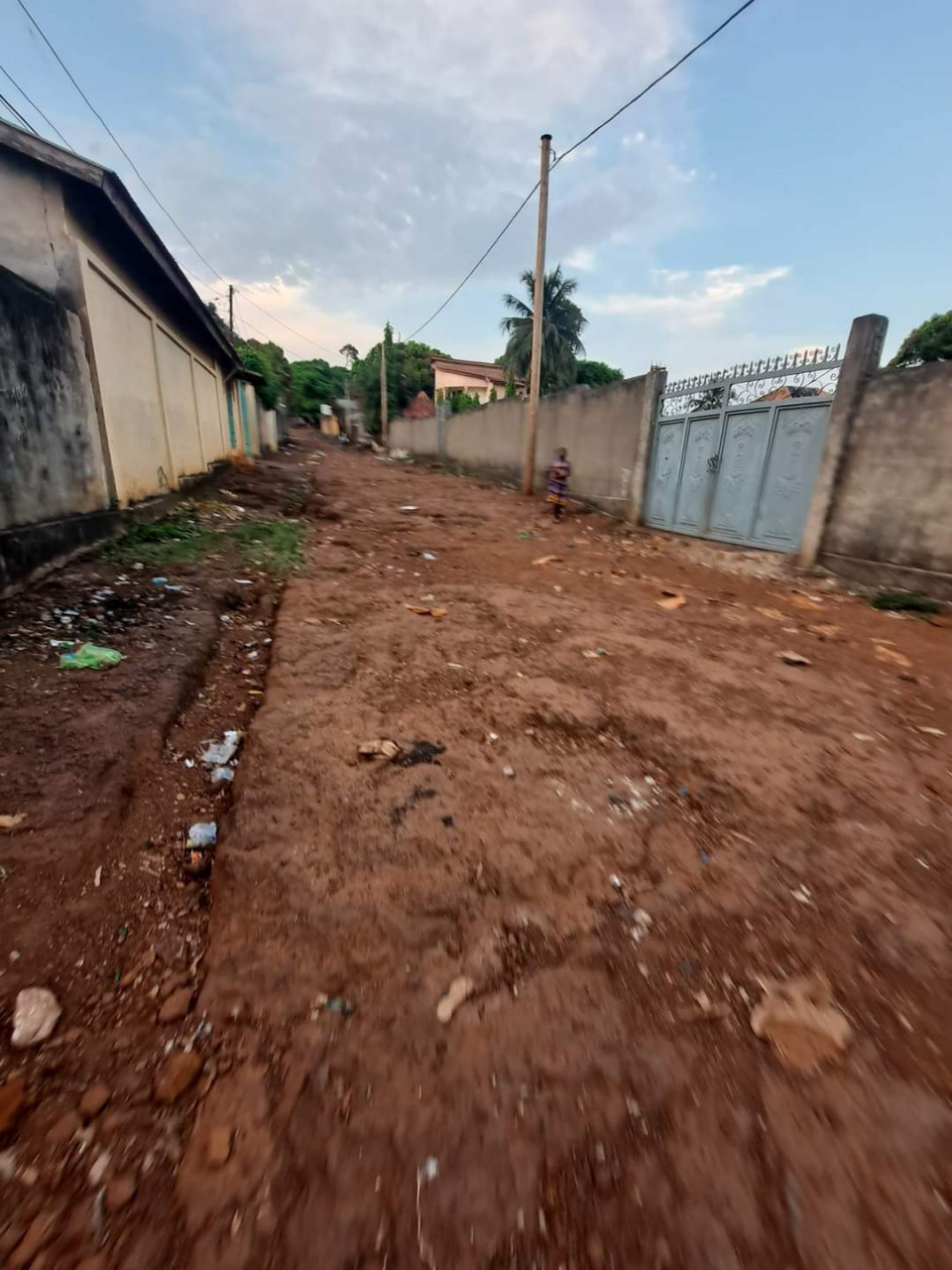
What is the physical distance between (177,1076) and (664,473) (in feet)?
26.1

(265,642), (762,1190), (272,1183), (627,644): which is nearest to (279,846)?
(272,1183)

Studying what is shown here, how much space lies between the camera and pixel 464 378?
30844 mm

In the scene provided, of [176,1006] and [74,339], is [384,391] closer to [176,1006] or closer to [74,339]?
[74,339]

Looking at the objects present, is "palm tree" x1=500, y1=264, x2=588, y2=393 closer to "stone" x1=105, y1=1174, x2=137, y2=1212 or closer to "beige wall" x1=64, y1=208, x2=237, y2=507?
"beige wall" x1=64, y1=208, x2=237, y2=507

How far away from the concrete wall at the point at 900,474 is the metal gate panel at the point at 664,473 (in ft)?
7.65

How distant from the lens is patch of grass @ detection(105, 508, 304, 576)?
15.1 feet

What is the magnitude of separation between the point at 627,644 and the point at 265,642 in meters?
2.39

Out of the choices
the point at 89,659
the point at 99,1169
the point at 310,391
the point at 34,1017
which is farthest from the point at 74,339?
the point at 310,391

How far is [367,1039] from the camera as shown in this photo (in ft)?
4.06

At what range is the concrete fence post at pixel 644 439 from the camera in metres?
7.71

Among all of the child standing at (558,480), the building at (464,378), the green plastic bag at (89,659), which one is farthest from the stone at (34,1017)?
the building at (464,378)

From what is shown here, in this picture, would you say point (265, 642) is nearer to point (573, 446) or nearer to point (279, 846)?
point (279, 846)

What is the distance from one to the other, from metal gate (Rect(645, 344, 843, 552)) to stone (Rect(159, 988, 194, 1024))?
640 cm

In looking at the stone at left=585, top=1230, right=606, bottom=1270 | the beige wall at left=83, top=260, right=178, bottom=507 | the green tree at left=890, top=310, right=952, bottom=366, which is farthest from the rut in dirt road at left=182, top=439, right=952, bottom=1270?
the green tree at left=890, top=310, right=952, bottom=366
